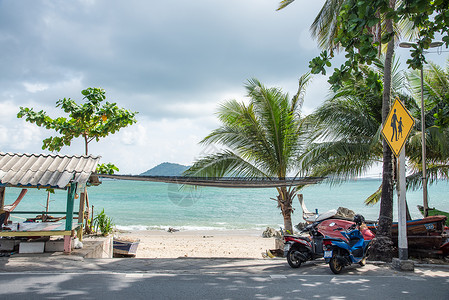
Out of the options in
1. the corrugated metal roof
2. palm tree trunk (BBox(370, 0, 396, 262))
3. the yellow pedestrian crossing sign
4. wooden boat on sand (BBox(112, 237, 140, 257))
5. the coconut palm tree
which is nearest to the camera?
the yellow pedestrian crossing sign

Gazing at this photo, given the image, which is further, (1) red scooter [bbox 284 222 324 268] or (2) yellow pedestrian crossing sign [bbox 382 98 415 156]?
(1) red scooter [bbox 284 222 324 268]

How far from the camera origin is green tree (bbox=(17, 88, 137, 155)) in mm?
12619

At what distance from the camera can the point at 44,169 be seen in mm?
8227

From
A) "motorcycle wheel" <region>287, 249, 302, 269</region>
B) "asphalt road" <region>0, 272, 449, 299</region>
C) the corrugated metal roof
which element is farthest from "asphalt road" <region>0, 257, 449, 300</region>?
the corrugated metal roof

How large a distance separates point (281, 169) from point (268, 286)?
493cm

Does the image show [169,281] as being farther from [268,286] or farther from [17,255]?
[17,255]

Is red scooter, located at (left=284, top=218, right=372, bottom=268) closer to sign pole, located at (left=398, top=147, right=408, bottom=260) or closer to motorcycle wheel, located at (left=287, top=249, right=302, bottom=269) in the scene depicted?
motorcycle wheel, located at (left=287, top=249, right=302, bottom=269)

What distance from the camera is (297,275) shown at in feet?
21.4

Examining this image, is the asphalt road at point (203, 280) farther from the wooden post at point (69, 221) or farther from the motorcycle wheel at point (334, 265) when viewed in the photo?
the wooden post at point (69, 221)

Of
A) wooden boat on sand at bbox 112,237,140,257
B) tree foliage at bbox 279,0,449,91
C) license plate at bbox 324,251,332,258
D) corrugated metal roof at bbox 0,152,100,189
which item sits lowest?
wooden boat on sand at bbox 112,237,140,257

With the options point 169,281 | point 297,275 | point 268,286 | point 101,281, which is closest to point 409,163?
point 297,275

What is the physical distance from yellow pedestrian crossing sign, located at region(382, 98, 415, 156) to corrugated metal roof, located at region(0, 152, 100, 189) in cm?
680

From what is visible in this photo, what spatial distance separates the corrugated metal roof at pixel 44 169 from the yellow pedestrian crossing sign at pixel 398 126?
680 cm

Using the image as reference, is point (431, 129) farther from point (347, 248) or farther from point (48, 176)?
point (48, 176)
